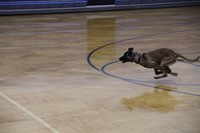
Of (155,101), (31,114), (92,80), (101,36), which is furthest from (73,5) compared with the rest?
(31,114)

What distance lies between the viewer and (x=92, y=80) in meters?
7.54

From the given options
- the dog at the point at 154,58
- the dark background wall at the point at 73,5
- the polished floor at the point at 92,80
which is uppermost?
the dog at the point at 154,58

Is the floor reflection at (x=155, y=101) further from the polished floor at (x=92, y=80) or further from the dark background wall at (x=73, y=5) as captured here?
the dark background wall at (x=73, y=5)

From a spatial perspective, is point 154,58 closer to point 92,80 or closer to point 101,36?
point 92,80

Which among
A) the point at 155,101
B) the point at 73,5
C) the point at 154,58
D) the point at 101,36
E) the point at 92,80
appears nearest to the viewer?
the point at 155,101

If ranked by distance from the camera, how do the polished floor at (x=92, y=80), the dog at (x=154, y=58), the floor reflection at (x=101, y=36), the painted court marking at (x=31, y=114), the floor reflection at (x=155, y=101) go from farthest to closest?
the floor reflection at (x=101, y=36) < the dog at (x=154, y=58) < the floor reflection at (x=155, y=101) < the polished floor at (x=92, y=80) < the painted court marking at (x=31, y=114)

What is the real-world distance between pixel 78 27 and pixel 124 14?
7.74 ft

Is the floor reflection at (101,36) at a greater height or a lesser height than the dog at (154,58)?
lesser

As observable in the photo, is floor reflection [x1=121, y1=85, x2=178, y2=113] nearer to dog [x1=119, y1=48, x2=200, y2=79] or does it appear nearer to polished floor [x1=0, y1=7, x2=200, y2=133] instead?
polished floor [x1=0, y1=7, x2=200, y2=133]

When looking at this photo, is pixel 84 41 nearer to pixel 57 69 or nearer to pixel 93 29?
pixel 93 29

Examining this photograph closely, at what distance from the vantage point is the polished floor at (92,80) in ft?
19.0

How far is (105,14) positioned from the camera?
1398 centimetres

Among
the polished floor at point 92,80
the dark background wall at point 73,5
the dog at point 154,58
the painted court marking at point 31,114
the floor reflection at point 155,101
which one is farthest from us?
the dark background wall at point 73,5

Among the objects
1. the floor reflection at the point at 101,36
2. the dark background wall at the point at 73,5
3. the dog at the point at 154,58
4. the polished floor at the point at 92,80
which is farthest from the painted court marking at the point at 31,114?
the dark background wall at the point at 73,5
